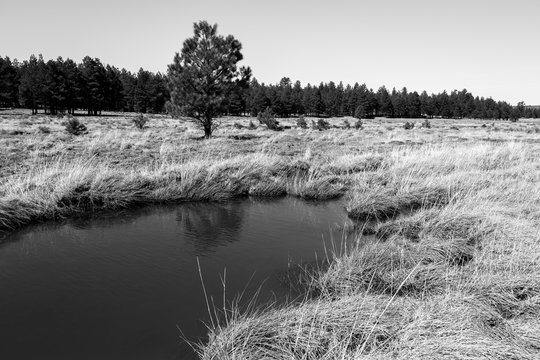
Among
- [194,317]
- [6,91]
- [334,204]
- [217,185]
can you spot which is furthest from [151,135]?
[6,91]

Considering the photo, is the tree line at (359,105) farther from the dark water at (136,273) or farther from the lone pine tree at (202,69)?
the dark water at (136,273)

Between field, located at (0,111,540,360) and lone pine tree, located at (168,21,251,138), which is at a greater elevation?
lone pine tree, located at (168,21,251,138)

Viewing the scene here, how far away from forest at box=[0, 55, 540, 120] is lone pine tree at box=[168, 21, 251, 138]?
1.29m

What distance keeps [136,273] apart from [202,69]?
1661cm

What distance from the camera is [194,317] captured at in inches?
151

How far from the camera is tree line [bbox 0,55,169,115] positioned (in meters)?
55.6

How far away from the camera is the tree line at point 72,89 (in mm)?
55625

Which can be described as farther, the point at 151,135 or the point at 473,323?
the point at 151,135

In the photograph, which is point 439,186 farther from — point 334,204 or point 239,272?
point 239,272

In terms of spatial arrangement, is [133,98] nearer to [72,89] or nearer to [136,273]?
[72,89]

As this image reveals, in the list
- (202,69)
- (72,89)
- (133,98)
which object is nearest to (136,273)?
(202,69)

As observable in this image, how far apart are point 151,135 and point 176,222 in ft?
53.1

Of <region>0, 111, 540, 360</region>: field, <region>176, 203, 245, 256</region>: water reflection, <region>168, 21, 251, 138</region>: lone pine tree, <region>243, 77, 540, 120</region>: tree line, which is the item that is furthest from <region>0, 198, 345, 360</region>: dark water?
<region>243, 77, 540, 120</region>: tree line

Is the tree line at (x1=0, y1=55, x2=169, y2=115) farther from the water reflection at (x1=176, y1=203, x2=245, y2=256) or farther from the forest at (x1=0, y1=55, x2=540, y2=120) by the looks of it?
the water reflection at (x1=176, y1=203, x2=245, y2=256)
